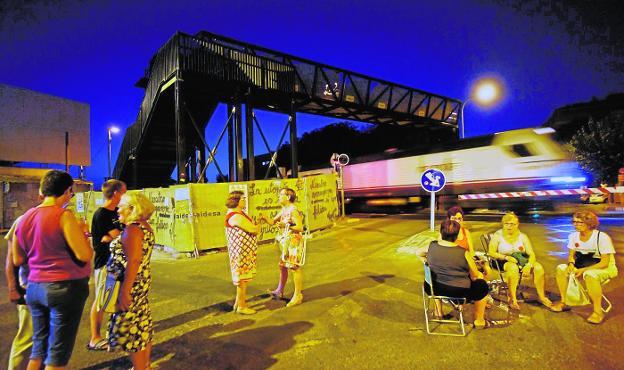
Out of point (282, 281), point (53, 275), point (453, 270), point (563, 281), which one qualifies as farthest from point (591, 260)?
point (53, 275)

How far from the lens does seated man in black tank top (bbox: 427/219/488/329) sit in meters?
3.75

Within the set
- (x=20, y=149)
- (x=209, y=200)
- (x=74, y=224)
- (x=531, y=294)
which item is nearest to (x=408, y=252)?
(x=531, y=294)

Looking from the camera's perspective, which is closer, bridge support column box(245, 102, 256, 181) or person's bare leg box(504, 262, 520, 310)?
person's bare leg box(504, 262, 520, 310)

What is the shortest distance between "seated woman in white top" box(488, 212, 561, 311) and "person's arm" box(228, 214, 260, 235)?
3243 millimetres

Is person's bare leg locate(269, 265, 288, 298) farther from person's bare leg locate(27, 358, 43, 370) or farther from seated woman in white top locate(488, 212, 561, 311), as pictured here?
person's bare leg locate(27, 358, 43, 370)

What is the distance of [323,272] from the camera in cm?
676

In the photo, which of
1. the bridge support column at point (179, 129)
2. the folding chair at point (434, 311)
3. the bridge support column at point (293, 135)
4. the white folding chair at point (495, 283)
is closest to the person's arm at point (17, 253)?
the folding chair at point (434, 311)

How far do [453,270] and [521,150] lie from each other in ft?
41.8

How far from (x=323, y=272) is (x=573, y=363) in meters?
4.22

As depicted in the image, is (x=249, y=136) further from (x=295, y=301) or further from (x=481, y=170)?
(x=295, y=301)

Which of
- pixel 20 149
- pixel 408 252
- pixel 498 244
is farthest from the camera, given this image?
pixel 20 149

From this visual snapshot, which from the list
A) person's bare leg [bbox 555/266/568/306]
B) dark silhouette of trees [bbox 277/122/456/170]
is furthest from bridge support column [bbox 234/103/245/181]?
dark silhouette of trees [bbox 277/122/456/170]

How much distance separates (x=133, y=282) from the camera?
2809mm

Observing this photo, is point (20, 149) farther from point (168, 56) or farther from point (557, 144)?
point (557, 144)
